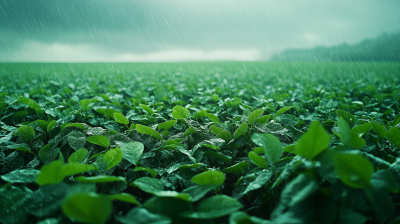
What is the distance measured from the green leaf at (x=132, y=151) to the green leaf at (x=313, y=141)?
0.79 meters

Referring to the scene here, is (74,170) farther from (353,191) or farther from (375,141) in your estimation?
(375,141)

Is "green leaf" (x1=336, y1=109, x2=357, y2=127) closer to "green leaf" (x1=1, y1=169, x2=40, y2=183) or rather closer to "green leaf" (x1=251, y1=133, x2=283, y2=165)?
"green leaf" (x1=251, y1=133, x2=283, y2=165)

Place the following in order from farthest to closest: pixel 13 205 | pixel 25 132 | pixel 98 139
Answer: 1. pixel 25 132
2. pixel 98 139
3. pixel 13 205

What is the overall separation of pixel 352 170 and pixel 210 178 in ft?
1.68

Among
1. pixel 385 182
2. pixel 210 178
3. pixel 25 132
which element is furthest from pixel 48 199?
pixel 385 182

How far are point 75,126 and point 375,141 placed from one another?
78.3 inches

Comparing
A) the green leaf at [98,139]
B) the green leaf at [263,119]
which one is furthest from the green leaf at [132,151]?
the green leaf at [263,119]

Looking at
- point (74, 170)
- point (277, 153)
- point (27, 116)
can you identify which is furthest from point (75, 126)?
point (277, 153)

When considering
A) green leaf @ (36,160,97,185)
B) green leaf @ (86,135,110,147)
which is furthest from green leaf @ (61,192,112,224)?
green leaf @ (86,135,110,147)

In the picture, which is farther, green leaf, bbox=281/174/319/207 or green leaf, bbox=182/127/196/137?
green leaf, bbox=182/127/196/137

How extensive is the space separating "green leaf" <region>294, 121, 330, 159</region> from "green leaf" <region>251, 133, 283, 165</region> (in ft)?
0.42

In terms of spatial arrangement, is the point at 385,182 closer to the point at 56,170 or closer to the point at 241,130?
the point at 241,130

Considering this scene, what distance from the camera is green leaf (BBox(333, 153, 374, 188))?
0.66 metres

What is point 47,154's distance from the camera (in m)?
1.31
